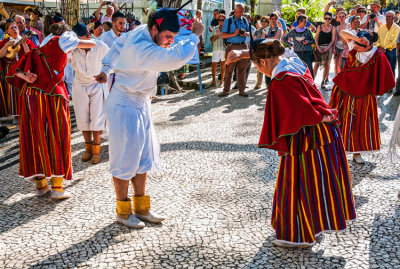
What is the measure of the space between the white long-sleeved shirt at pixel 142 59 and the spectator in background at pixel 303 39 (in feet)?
23.8

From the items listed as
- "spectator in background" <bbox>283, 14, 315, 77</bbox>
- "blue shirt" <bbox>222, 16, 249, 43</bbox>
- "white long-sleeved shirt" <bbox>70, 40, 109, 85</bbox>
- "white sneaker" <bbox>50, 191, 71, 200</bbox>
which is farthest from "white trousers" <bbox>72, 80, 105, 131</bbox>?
"spectator in background" <bbox>283, 14, 315, 77</bbox>

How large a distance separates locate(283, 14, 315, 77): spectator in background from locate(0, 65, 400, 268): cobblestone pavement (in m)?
4.43

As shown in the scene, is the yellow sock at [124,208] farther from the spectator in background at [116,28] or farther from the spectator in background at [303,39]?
the spectator in background at [303,39]

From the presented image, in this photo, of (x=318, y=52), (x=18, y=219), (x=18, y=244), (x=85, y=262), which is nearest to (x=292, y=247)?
(x=85, y=262)

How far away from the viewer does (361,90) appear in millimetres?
5496

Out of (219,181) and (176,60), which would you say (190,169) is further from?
(176,60)

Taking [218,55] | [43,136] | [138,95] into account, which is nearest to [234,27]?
[218,55]

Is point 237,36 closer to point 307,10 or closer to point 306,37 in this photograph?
point 306,37

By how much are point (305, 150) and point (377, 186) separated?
2.08 m

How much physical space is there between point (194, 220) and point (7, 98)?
20.3ft

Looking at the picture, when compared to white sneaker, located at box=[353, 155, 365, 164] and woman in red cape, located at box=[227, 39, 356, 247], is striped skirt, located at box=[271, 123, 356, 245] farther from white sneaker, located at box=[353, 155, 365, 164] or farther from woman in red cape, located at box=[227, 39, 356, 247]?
white sneaker, located at box=[353, 155, 365, 164]

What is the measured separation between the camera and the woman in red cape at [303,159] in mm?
3264

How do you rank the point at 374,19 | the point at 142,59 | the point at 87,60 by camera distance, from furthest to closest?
the point at 374,19, the point at 87,60, the point at 142,59

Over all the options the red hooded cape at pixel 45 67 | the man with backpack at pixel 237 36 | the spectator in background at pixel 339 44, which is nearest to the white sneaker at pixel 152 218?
the red hooded cape at pixel 45 67
